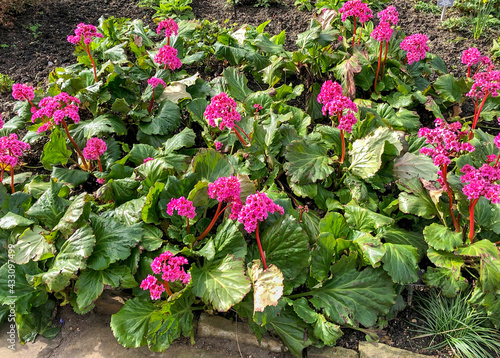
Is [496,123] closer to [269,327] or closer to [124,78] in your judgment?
[269,327]

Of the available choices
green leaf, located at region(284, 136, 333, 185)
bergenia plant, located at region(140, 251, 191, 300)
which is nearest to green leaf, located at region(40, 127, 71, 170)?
bergenia plant, located at region(140, 251, 191, 300)

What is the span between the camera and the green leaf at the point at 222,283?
7.80 feet

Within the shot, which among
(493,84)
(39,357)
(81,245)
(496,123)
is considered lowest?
(39,357)

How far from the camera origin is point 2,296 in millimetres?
2676

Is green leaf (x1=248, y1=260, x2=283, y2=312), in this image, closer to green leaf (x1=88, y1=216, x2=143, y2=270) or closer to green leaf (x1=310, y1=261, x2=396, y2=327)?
green leaf (x1=310, y1=261, x2=396, y2=327)

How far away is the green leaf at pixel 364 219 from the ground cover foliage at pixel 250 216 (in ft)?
0.05

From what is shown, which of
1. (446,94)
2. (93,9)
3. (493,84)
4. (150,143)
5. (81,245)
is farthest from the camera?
(93,9)

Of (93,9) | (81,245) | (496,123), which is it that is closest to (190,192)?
(81,245)

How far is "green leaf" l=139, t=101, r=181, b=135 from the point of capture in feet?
11.8

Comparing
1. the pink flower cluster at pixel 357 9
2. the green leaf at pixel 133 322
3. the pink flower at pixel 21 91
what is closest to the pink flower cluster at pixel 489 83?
the pink flower cluster at pixel 357 9

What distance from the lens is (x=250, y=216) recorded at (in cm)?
225

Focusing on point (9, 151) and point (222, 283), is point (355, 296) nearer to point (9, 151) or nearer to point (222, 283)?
point (222, 283)

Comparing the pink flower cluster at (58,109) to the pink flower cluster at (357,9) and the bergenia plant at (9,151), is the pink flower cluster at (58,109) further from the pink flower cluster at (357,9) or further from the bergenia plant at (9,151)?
the pink flower cluster at (357,9)

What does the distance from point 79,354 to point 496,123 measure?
428 centimetres
